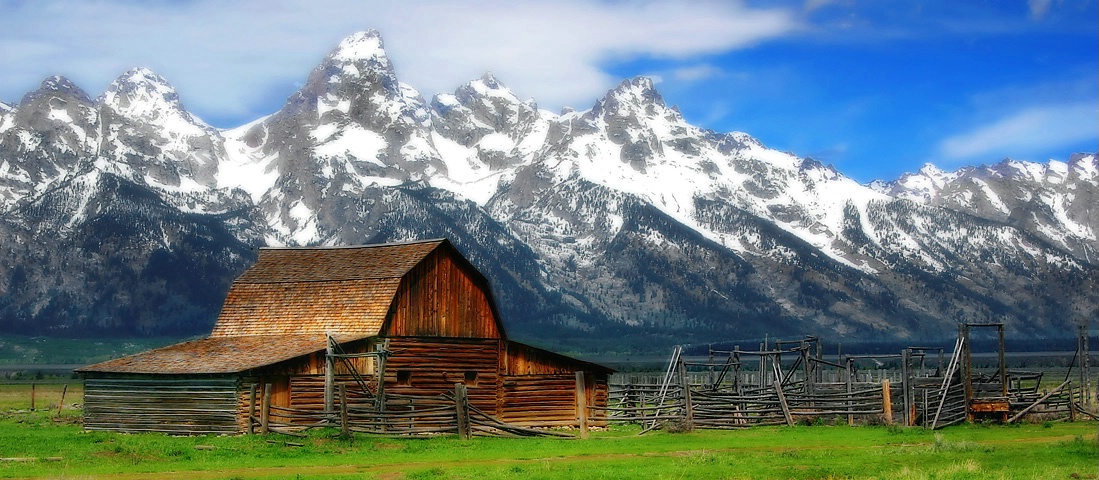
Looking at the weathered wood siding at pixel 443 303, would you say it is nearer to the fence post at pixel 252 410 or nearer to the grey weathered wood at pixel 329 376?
the grey weathered wood at pixel 329 376

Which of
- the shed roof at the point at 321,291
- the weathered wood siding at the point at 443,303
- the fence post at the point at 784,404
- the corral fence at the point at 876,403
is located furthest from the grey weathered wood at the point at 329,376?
the fence post at the point at 784,404

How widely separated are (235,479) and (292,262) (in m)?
27.0

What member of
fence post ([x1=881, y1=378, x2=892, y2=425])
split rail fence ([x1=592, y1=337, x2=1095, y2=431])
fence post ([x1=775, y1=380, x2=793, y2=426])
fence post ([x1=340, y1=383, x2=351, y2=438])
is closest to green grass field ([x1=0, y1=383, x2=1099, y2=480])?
fence post ([x1=340, y1=383, x2=351, y2=438])

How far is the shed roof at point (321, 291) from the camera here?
49844 mm

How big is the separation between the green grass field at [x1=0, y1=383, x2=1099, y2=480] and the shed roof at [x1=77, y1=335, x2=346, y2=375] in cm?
262

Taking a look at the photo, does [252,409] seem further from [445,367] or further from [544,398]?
[544,398]

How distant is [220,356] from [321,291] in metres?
5.95

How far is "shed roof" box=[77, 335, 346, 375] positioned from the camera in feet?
149

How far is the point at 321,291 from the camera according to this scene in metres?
52.3

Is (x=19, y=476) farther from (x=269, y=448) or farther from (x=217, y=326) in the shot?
(x=217, y=326)

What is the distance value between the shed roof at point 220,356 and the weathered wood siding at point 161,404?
1.54ft

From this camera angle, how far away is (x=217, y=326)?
177ft

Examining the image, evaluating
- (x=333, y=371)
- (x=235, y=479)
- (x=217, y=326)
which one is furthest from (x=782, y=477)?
(x=217, y=326)

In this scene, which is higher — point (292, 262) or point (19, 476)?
point (292, 262)
